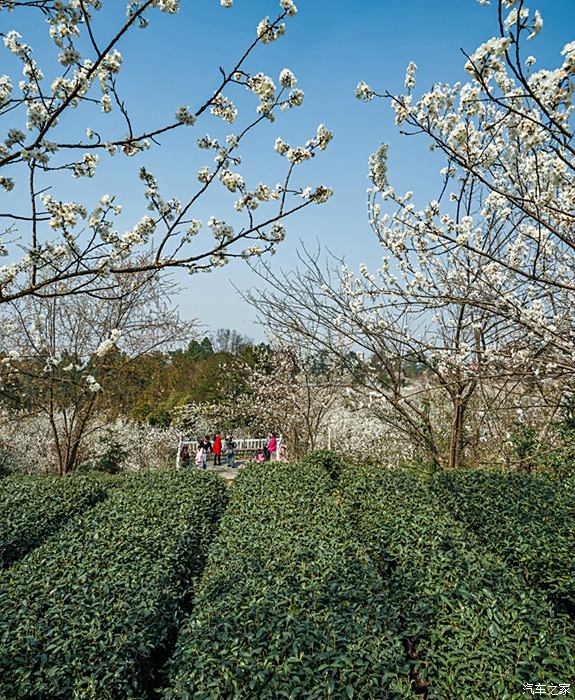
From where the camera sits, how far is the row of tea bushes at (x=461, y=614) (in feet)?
7.59

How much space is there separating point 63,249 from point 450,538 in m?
3.68

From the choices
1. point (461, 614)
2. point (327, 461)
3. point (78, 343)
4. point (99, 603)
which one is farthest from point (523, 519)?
point (78, 343)

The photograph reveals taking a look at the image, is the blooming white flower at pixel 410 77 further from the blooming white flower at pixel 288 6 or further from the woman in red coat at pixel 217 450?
the woman in red coat at pixel 217 450

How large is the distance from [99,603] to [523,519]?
3.93 meters

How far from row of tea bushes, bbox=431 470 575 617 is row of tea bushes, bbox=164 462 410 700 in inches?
57.3

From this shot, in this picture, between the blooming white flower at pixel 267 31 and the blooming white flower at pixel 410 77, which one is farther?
the blooming white flower at pixel 410 77

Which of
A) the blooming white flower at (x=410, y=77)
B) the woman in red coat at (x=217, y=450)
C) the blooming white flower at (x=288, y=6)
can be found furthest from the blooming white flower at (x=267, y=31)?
the woman in red coat at (x=217, y=450)

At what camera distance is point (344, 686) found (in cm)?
225

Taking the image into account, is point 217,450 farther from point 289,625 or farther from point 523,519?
point 289,625

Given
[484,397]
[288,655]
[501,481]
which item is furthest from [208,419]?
[288,655]

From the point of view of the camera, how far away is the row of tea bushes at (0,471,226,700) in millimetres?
2631

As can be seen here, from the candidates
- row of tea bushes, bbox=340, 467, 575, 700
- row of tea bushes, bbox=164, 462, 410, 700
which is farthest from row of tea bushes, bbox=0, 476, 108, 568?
row of tea bushes, bbox=340, 467, 575, 700

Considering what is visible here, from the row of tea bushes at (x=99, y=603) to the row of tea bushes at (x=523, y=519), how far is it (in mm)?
2867

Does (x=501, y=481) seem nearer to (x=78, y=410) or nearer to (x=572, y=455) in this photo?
(x=572, y=455)
